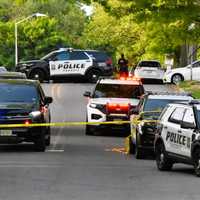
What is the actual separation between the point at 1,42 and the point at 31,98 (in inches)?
3013

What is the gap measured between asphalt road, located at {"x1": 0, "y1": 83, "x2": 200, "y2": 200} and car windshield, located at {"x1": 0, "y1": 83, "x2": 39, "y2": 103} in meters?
1.36

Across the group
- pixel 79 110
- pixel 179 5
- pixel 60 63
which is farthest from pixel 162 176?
pixel 60 63

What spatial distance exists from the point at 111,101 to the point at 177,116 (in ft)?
37.1

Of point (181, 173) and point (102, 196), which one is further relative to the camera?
point (181, 173)

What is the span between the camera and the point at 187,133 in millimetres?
17547

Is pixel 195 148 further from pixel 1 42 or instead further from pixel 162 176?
pixel 1 42

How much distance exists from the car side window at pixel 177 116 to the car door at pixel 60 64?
1351 inches

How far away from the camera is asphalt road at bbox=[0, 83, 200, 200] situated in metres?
14.2

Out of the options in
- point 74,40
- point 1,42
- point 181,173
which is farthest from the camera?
point 74,40

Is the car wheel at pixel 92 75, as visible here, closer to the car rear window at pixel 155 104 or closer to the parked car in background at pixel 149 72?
the parked car in background at pixel 149 72

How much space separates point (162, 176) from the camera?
1750 cm

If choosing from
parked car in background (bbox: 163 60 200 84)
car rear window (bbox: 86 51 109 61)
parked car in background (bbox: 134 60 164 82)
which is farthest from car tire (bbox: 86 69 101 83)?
parked car in background (bbox: 163 60 200 84)

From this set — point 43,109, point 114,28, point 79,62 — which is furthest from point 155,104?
point 114,28

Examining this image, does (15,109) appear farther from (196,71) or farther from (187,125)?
(196,71)
